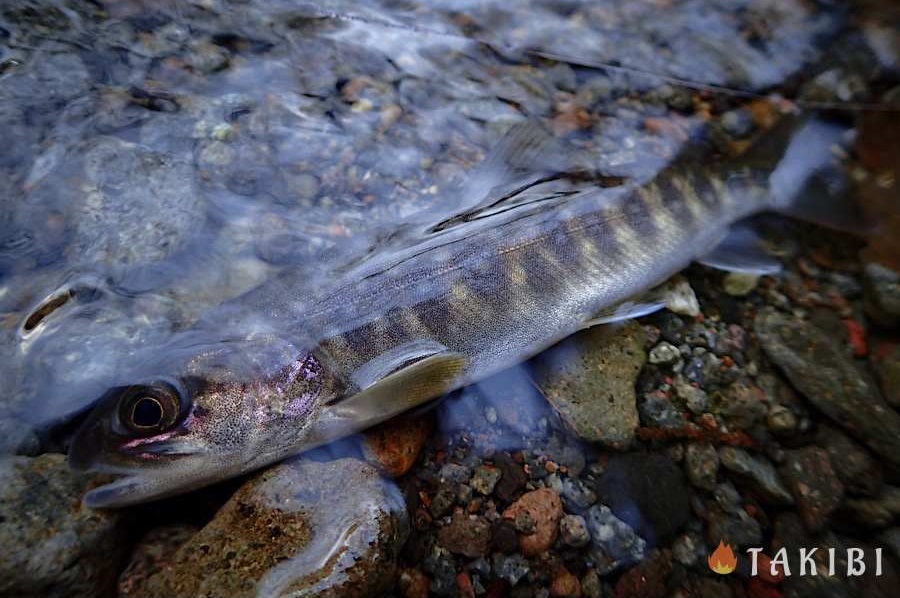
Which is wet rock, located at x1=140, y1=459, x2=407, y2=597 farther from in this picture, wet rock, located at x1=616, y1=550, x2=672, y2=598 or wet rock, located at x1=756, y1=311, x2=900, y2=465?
wet rock, located at x1=756, y1=311, x2=900, y2=465

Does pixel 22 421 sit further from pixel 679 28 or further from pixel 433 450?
pixel 679 28

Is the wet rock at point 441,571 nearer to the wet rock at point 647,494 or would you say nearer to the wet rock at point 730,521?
the wet rock at point 647,494

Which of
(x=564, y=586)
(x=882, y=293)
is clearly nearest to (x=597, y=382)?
(x=564, y=586)

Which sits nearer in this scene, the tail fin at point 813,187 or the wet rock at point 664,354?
the wet rock at point 664,354

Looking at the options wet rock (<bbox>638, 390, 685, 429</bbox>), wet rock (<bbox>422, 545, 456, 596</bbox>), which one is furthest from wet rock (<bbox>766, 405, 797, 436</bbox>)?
wet rock (<bbox>422, 545, 456, 596</bbox>)

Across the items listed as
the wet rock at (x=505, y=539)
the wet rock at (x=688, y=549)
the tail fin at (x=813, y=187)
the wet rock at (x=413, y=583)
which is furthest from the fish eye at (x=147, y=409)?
the tail fin at (x=813, y=187)
